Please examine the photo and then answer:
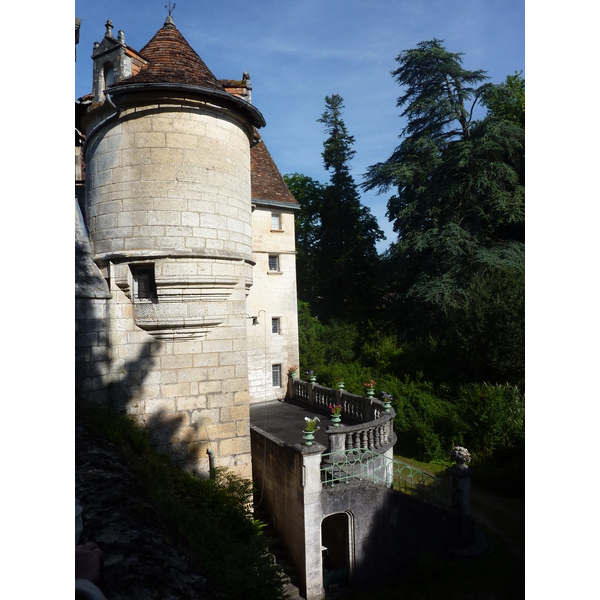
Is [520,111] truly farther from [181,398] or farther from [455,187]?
[181,398]

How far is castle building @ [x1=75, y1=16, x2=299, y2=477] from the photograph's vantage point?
20.8 feet

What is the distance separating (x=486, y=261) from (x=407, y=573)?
433 inches

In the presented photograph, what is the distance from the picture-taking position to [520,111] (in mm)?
16219

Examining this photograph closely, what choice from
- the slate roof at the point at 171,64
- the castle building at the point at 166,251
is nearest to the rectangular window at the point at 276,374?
the castle building at the point at 166,251

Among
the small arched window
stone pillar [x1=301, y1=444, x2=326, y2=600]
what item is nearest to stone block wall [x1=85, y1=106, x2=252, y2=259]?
the small arched window

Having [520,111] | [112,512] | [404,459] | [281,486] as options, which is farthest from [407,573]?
[520,111]

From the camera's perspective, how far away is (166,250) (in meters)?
6.33

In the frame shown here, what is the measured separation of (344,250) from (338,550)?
57.4 ft

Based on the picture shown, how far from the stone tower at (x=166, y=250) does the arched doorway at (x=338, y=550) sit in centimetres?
253

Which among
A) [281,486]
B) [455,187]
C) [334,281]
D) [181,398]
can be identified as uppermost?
[455,187]

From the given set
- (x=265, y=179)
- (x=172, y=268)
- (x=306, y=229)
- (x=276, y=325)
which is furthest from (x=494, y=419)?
(x=306, y=229)

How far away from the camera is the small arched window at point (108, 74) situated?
6.86 m
